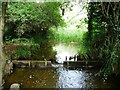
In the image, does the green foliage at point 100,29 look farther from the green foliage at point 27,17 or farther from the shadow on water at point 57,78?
the green foliage at point 27,17

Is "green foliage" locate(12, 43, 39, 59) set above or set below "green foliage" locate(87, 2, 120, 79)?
below

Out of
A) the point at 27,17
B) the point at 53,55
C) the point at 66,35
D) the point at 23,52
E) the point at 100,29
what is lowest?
the point at 53,55

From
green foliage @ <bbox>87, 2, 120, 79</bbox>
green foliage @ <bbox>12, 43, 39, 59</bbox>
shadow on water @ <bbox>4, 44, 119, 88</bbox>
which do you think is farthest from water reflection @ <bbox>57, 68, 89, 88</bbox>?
green foliage @ <bbox>12, 43, 39, 59</bbox>

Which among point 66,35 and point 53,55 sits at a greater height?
point 66,35

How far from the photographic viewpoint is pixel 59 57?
432 inches

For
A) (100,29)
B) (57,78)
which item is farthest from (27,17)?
(57,78)

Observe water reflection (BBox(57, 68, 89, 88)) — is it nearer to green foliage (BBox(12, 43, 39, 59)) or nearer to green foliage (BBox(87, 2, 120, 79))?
green foliage (BBox(87, 2, 120, 79))

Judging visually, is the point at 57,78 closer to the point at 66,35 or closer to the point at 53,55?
the point at 53,55

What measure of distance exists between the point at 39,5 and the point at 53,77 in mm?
4169

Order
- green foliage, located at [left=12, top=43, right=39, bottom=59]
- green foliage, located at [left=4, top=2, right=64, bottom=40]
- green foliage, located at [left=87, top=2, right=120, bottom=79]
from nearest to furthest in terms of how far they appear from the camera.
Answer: green foliage, located at [left=87, top=2, right=120, bottom=79]
green foliage, located at [left=12, top=43, right=39, bottom=59]
green foliage, located at [left=4, top=2, right=64, bottom=40]

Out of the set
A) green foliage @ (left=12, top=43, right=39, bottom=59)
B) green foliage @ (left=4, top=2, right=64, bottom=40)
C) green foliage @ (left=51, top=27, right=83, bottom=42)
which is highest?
green foliage @ (left=4, top=2, right=64, bottom=40)

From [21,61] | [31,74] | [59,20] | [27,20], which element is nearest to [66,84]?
[31,74]

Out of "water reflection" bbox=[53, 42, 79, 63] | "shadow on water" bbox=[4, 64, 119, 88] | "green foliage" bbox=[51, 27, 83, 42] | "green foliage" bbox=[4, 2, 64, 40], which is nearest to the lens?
"shadow on water" bbox=[4, 64, 119, 88]

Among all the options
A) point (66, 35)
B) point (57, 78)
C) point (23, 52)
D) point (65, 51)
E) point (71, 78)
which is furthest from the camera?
point (66, 35)
